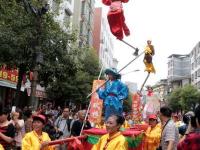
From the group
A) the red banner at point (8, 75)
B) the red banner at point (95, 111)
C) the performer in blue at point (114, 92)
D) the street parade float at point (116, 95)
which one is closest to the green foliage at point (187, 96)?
the red banner at point (8, 75)

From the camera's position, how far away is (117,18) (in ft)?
29.7

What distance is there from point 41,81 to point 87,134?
15390mm

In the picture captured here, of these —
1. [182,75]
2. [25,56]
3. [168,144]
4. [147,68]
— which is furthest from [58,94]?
[182,75]

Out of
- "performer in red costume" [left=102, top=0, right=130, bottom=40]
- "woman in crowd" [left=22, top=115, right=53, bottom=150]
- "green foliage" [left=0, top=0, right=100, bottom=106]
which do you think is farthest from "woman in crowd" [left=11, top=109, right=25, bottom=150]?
"green foliage" [left=0, top=0, right=100, bottom=106]

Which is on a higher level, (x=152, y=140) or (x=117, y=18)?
(x=117, y=18)

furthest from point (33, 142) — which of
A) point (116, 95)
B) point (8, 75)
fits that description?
point (8, 75)

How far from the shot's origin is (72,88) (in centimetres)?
3766

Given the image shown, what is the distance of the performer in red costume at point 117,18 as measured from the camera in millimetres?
8984

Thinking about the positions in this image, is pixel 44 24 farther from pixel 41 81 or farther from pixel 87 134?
pixel 87 134

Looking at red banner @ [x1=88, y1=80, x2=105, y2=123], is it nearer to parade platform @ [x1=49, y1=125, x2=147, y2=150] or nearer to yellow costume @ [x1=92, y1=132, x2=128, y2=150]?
parade platform @ [x1=49, y1=125, x2=147, y2=150]

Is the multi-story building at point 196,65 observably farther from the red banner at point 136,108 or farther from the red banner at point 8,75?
the red banner at point 136,108

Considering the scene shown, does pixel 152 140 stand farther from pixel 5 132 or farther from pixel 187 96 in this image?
pixel 187 96

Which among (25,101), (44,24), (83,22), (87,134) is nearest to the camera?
(87,134)

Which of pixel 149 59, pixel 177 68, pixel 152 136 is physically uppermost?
pixel 177 68
